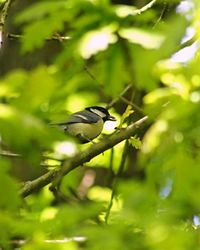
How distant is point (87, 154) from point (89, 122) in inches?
51.4

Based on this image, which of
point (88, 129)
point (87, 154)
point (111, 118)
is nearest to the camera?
point (87, 154)

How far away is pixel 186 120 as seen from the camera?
3.77ft

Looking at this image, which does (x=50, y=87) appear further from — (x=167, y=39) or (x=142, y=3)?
(x=142, y=3)

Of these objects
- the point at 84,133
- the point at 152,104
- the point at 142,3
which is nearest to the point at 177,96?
the point at 152,104

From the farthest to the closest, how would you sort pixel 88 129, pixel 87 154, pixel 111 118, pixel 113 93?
pixel 88 129 → pixel 111 118 → pixel 87 154 → pixel 113 93

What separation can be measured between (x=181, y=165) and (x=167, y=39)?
278mm

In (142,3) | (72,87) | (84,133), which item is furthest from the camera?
(84,133)

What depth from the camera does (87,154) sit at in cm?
207

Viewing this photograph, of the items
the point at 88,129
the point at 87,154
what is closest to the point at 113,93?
the point at 87,154

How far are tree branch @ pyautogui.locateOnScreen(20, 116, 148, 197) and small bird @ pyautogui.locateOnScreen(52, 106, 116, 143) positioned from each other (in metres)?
0.95

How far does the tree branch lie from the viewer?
6.36 feet

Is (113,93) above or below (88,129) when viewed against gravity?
above

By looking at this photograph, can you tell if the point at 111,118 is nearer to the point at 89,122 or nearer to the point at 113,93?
the point at 89,122

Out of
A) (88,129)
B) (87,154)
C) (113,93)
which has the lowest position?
(88,129)
